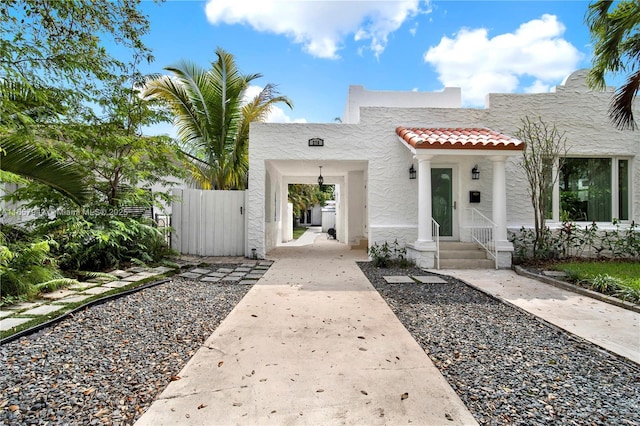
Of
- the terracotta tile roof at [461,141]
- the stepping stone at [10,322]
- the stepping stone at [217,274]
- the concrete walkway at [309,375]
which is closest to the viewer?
the concrete walkway at [309,375]

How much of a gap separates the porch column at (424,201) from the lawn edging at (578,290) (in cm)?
214

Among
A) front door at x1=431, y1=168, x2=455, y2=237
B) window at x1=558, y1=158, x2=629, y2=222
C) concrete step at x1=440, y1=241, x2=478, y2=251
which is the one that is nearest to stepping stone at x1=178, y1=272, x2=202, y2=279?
concrete step at x1=440, y1=241, x2=478, y2=251

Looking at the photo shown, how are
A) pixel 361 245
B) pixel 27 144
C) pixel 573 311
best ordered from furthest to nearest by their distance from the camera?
pixel 361 245 < pixel 573 311 < pixel 27 144

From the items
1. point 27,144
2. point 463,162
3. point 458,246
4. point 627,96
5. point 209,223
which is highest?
point 627,96

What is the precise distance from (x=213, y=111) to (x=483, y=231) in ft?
29.0

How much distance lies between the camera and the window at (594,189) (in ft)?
29.9

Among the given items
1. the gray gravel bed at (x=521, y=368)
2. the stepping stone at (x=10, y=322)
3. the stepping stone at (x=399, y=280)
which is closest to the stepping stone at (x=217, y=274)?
the stepping stone at (x=10, y=322)

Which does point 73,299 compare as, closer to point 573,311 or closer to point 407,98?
point 573,311

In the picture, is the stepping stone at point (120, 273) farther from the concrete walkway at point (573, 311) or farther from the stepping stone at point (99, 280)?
the concrete walkway at point (573, 311)

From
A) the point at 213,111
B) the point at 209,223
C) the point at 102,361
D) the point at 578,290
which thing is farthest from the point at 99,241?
the point at 578,290

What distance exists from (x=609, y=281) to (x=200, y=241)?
9643 mm

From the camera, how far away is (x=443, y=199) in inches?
367

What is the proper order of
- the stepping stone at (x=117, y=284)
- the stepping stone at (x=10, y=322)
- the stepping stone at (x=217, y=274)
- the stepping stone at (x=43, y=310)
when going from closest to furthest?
the stepping stone at (x=10, y=322), the stepping stone at (x=43, y=310), the stepping stone at (x=117, y=284), the stepping stone at (x=217, y=274)

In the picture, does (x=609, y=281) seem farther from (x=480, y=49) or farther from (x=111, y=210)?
(x=111, y=210)
